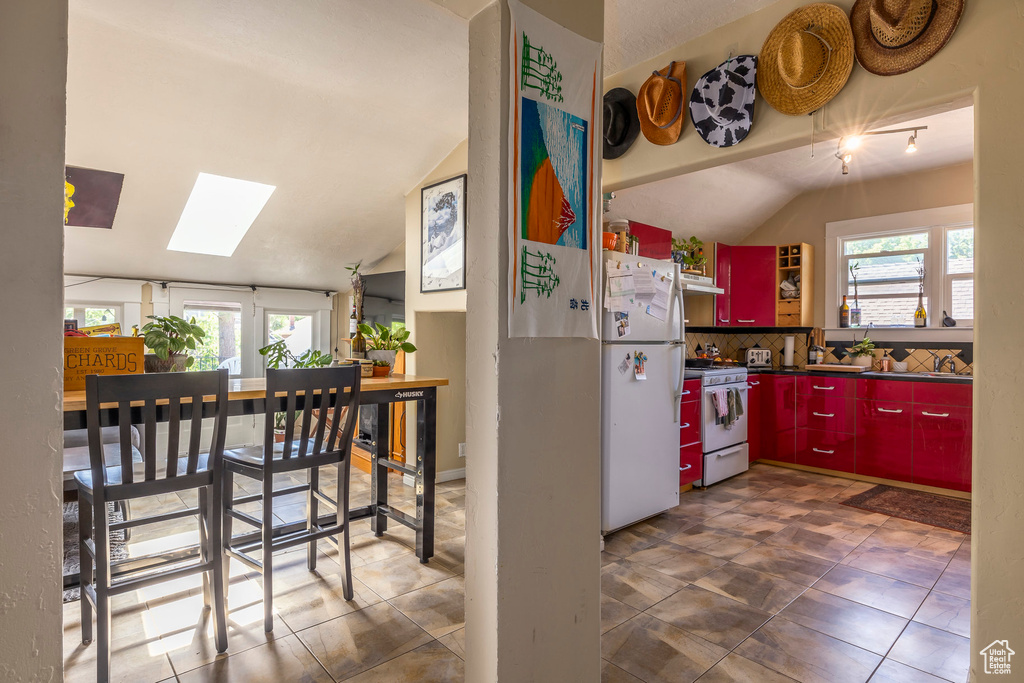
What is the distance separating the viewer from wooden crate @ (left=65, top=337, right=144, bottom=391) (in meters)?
1.94

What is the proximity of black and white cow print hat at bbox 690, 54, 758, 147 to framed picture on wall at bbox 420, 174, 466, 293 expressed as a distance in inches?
65.0

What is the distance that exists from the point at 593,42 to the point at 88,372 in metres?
2.11

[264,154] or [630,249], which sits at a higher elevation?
[264,154]

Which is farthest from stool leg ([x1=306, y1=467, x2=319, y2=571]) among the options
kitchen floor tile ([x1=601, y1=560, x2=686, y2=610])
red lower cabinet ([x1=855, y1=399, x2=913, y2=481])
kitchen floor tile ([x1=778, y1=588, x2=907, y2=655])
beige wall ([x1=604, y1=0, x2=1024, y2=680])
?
red lower cabinet ([x1=855, y1=399, x2=913, y2=481])

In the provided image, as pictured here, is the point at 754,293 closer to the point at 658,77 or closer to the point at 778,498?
the point at 778,498

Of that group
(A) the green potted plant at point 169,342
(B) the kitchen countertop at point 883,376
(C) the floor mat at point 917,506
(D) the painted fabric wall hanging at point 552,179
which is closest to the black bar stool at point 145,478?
(A) the green potted plant at point 169,342

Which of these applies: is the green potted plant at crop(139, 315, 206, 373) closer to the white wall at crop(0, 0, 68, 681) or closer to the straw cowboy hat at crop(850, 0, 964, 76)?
the white wall at crop(0, 0, 68, 681)

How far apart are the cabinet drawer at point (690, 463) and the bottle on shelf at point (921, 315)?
230 cm

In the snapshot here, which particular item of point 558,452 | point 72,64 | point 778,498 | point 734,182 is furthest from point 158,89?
point 778,498

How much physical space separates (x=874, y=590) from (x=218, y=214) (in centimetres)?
485

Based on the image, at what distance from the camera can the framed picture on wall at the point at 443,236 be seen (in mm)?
3666

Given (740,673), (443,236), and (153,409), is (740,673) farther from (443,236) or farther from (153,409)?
(443,236)

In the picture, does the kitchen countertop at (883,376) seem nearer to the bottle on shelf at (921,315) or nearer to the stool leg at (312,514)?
the bottle on shelf at (921,315)

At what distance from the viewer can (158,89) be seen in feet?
9.02
